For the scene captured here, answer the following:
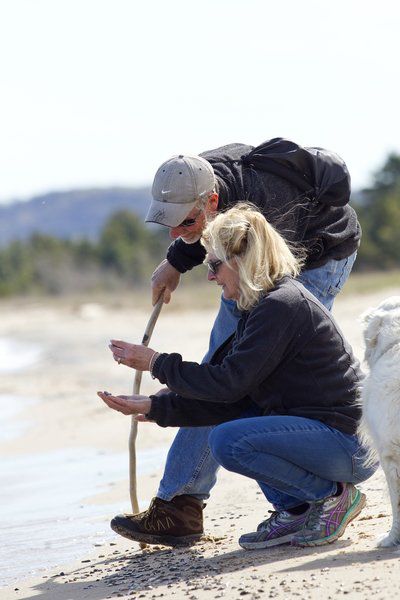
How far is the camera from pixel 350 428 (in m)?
5.39

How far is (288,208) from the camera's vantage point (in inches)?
227

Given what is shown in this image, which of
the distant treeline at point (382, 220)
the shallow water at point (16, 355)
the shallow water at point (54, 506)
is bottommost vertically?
the distant treeline at point (382, 220)

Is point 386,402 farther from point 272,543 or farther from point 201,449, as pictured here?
point 201,449

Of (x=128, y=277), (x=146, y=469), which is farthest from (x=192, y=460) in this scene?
(x=128, y=277)

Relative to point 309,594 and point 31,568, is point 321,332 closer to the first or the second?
point 309,594

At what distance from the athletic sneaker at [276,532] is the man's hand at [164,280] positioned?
151 centimetres

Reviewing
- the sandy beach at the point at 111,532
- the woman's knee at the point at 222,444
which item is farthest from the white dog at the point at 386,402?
the woman's knee at the point at 222,444

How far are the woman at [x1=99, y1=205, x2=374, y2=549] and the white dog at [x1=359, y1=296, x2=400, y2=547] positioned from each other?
176 mm

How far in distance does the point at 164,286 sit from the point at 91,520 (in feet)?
5.70

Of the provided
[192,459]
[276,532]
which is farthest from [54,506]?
[276,532]

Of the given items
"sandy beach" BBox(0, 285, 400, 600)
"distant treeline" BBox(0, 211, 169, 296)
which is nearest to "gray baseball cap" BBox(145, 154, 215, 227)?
"sandy beach" BBox(0, 285, 400, 600)

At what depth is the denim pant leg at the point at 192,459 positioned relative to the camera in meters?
5.89

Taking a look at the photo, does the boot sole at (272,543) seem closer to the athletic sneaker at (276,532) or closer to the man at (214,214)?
the athletic sneaker at (276,532)

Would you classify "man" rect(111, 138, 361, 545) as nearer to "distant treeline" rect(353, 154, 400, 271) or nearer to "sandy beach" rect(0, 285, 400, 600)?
"sandy beach" rect(0, 285, 400, 600)
